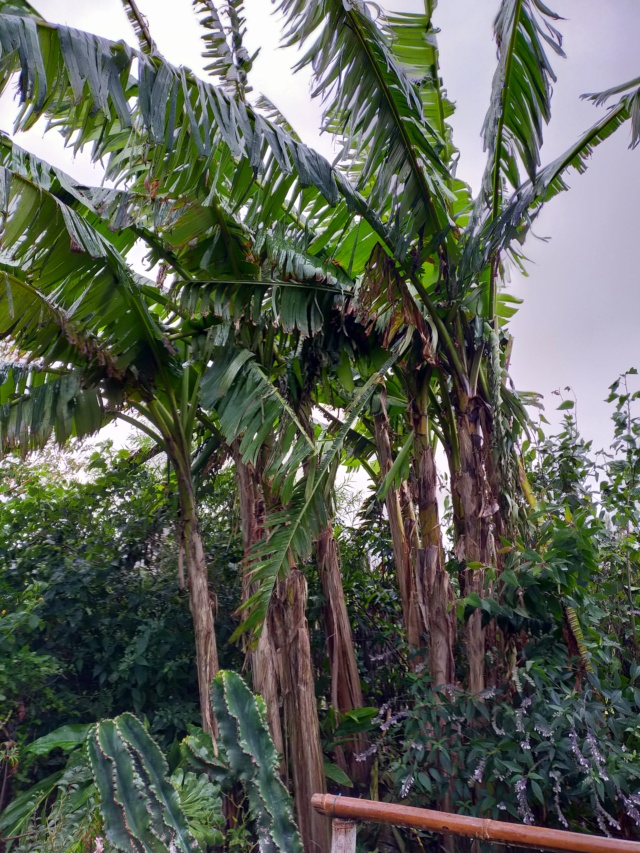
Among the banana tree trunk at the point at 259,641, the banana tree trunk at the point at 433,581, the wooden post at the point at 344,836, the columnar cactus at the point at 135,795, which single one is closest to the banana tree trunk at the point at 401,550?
the banana tree trunk at the point at 433,581

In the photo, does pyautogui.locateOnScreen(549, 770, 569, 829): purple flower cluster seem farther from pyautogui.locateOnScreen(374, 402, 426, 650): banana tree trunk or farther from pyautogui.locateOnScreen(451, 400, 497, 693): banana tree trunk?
pyautogui.locateOnScreen(374, 402, 426, 650): banana tree trunk

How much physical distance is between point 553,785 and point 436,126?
13.4 feet

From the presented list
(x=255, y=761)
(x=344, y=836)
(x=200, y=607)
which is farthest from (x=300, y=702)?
(x=344, y=836)

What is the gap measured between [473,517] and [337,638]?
1.53 metres

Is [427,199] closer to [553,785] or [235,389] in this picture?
[235,389]

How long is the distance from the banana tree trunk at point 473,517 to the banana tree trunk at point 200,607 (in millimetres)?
1615

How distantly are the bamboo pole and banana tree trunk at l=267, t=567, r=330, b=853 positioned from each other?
209 cm

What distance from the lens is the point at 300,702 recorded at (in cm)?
430

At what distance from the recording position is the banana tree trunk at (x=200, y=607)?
4234mm

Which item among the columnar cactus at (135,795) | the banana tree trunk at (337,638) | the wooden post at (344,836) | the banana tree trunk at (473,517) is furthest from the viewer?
the banana tree trunk at (337,638)

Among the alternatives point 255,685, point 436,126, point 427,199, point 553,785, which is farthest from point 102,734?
point 436,126

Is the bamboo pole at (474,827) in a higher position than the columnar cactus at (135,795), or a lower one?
higher

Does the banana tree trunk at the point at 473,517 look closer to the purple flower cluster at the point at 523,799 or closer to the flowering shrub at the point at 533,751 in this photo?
the flowering shrub at the point at 533,751

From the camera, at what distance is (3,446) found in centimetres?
417
